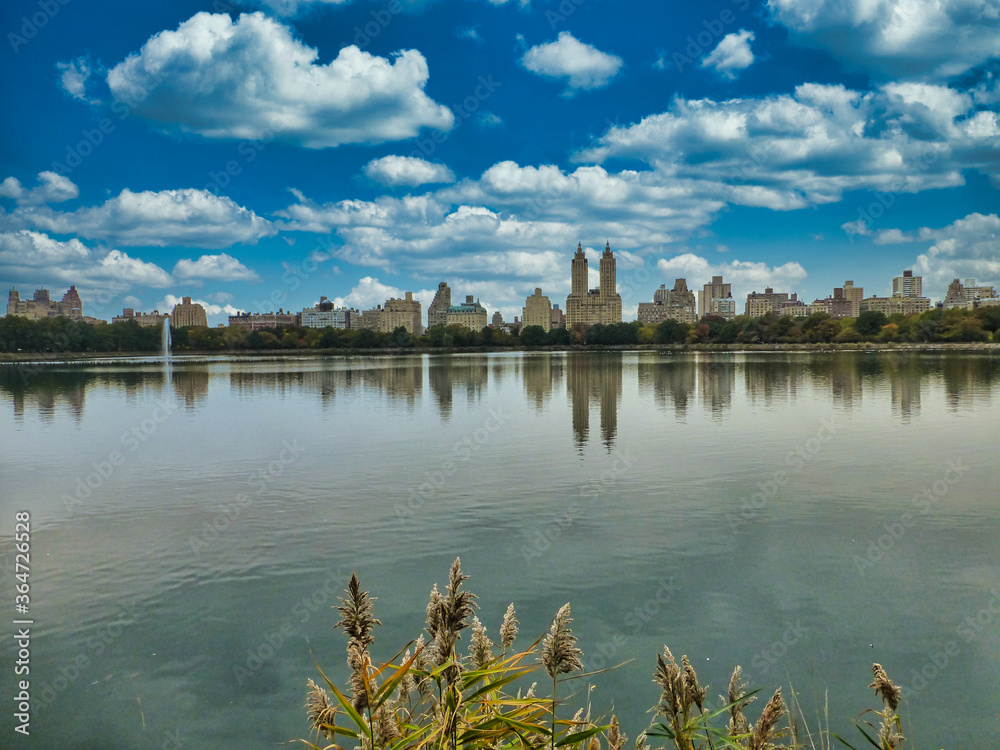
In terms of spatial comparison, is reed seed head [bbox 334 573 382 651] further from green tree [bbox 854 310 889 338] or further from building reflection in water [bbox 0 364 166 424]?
green tree [bbox 854 310 889 338]

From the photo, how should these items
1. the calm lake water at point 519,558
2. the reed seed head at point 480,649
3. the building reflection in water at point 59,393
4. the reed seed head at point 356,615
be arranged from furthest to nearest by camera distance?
1. the building reflection in water at point 59,393
2. the calm lake water at point 519,558
3. the reed seed head at point 480,649
4. the reed seed head at point 356,615

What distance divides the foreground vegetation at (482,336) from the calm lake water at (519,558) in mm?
126485

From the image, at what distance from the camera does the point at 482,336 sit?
19988cm

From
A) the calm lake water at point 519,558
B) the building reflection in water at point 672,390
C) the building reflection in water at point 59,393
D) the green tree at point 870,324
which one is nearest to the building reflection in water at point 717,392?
the building reflection in water at point 672,390

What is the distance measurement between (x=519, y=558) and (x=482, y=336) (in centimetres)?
18921

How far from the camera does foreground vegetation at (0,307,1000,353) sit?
Result: 132125 millimetres

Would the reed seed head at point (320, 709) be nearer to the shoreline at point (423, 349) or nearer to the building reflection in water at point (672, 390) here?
the building reflection in water at point (672, 390)

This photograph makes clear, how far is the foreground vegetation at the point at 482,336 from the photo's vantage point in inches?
5202

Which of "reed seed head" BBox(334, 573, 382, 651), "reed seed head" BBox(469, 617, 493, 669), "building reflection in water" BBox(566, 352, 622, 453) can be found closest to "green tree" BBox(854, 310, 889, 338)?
"building reflection in water" BBox(566, 352, 622, 453)

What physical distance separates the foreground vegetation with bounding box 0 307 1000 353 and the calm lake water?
126485 mm

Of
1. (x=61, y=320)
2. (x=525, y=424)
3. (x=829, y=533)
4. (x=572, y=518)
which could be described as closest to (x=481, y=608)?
(x=572, y=518)

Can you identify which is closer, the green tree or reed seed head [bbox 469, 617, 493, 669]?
reed seed head [bbox 469, 617, 493, 669]

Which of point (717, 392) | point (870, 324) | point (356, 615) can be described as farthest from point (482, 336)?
point (356, 615)

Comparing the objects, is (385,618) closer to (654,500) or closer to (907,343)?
(654,500)
